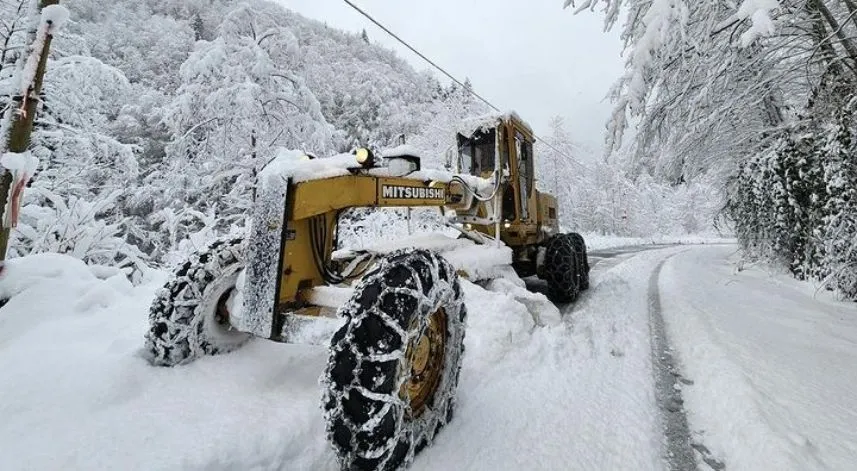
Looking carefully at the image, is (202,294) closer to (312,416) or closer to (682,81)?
(312,416)

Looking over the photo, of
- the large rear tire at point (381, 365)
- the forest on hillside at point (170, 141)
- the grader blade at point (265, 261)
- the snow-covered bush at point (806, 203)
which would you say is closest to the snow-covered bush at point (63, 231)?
the forest on hillside at point (170, 141)

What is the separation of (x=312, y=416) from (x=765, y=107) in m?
11.3

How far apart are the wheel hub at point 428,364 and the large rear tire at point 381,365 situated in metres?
0.13

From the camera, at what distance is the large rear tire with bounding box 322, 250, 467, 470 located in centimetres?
190

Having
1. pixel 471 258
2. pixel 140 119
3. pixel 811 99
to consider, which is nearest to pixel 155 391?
pixel 471 258

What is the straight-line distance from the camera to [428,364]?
8.76 feet

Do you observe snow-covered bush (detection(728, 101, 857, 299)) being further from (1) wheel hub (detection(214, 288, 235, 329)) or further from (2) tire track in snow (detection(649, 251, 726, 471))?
(1) wheel hub (detection(214, 288, 235, 329))

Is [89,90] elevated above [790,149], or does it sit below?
above

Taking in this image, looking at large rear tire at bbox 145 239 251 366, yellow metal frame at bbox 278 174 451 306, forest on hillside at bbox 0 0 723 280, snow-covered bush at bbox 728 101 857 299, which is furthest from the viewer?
snow-covered bush at bbox 728 101 857 299

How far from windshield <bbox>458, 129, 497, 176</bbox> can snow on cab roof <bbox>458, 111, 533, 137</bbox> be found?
3.0 inches

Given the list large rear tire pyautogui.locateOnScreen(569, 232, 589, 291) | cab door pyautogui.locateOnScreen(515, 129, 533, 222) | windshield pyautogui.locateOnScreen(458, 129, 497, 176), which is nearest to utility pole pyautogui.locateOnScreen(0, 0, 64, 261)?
windshield pyautogui.locateOnScreen(458, 129, 497, 176)

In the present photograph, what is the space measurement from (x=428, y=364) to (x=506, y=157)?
4287 millimetres

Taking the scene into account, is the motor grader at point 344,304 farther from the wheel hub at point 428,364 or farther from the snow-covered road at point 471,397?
the snow-covered road at point 471,397

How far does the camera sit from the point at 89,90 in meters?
8.64
